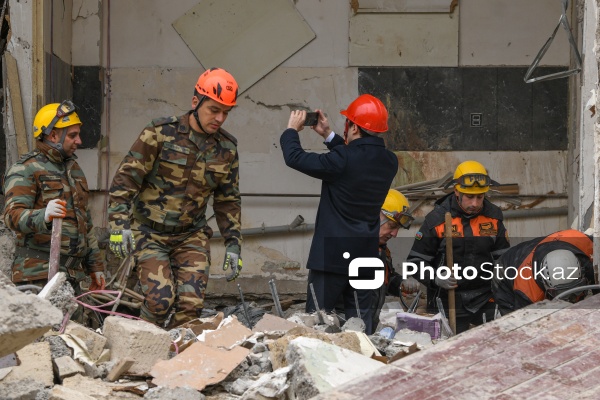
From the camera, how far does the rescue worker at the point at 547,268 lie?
18.5 ft

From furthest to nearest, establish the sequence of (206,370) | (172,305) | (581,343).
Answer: (172,305) → (206,370) → (581,343)

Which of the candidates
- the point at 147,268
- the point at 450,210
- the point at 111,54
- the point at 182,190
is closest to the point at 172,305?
the point at 147,268

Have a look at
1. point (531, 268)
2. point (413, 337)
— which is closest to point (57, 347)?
point (413, 337)

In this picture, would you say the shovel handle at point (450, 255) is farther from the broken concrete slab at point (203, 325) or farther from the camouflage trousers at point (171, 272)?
the broken concrete slab at point (203, 325)

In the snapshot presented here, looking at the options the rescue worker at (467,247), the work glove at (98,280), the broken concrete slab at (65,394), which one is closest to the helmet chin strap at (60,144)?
the work glove at (98,280)

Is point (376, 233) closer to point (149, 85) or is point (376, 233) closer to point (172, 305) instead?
point (172, 305)

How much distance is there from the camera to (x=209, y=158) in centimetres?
698

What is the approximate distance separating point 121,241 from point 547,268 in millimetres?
2634

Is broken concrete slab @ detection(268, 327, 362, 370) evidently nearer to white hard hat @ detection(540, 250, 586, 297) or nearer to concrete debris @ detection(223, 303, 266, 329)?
white hard hat @ detection(540, 250, 586, 297)

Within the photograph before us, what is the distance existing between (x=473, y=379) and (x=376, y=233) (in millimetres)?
3626

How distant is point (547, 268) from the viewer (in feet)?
18.8

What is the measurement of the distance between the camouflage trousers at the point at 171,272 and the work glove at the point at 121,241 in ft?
0.82

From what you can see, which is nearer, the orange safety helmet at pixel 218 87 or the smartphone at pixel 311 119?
the orange safety helmet at pixel 218 87

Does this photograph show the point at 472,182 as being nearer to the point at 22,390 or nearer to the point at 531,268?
the point at 531,268
